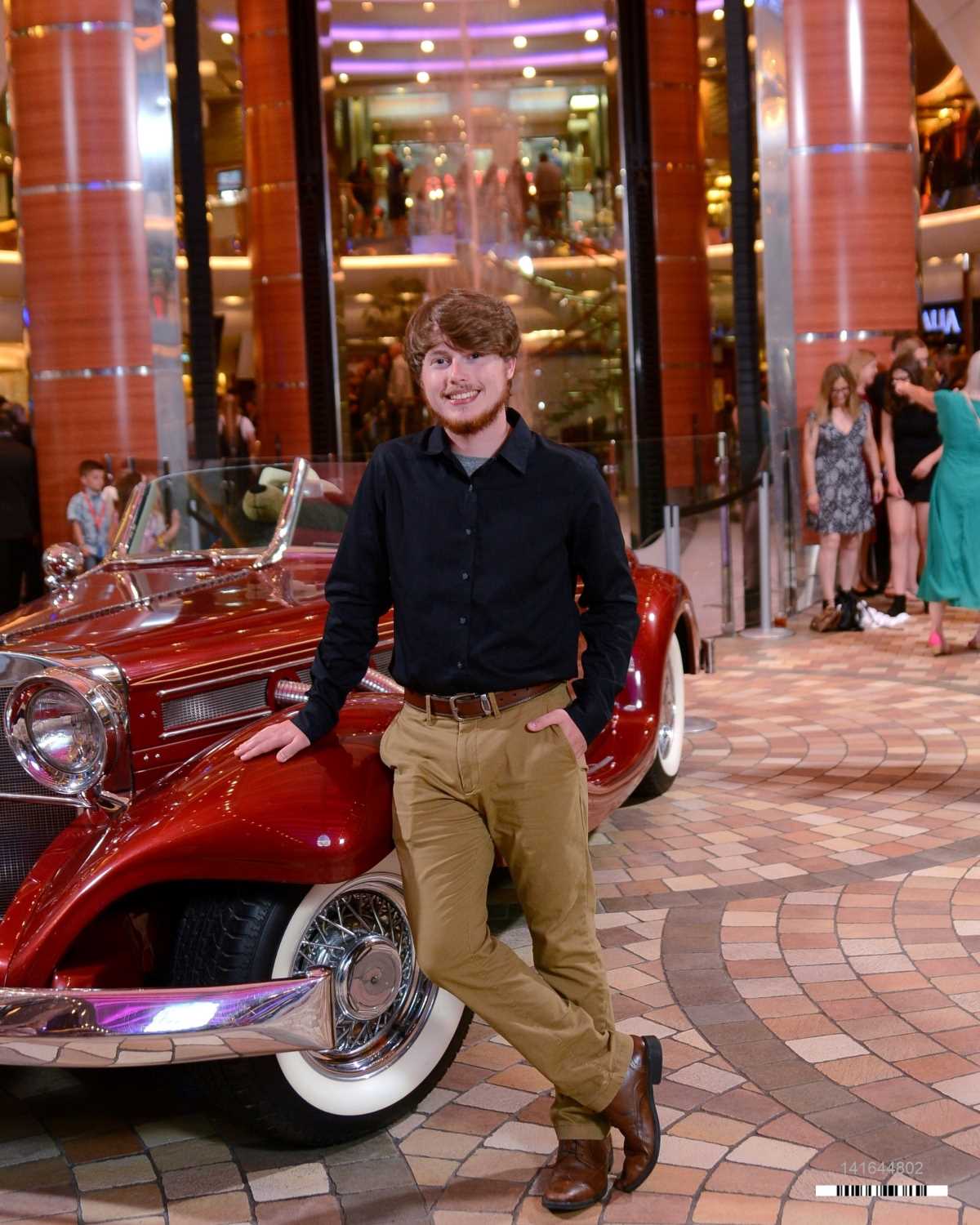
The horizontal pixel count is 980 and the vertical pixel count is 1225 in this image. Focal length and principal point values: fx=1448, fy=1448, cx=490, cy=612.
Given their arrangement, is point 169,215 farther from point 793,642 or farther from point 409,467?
point 409,467

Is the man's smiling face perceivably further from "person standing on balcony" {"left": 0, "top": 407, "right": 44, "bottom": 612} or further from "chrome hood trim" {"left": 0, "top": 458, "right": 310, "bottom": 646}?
"person standing on balcony" {"left": 0, "top": 407, "right": 44, "bottom": 612}

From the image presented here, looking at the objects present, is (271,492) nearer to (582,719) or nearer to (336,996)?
(336,996)

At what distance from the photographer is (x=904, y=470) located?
1044cm

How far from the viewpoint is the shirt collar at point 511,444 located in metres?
2.84

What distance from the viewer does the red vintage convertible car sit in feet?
9.09

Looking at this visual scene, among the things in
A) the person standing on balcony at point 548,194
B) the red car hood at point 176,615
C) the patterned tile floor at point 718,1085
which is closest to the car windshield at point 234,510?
the red car hood at point 176,615

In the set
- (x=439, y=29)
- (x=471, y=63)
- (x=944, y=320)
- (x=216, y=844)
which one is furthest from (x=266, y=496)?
(x=944, y=320)

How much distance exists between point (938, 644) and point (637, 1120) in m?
6.50

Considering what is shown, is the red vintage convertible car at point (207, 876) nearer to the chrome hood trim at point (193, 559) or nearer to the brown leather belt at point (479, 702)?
the chrome hood trim at point (193, 559)

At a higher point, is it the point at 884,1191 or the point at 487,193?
the point at 487,193

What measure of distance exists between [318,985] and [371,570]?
0.84 metres

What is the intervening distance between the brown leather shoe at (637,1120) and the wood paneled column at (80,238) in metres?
9.60

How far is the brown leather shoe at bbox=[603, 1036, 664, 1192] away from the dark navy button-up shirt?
67 centimetres

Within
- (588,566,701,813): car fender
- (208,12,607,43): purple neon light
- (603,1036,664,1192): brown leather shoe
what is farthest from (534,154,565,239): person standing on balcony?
(603,1036,664,1192): brown leather shoe
